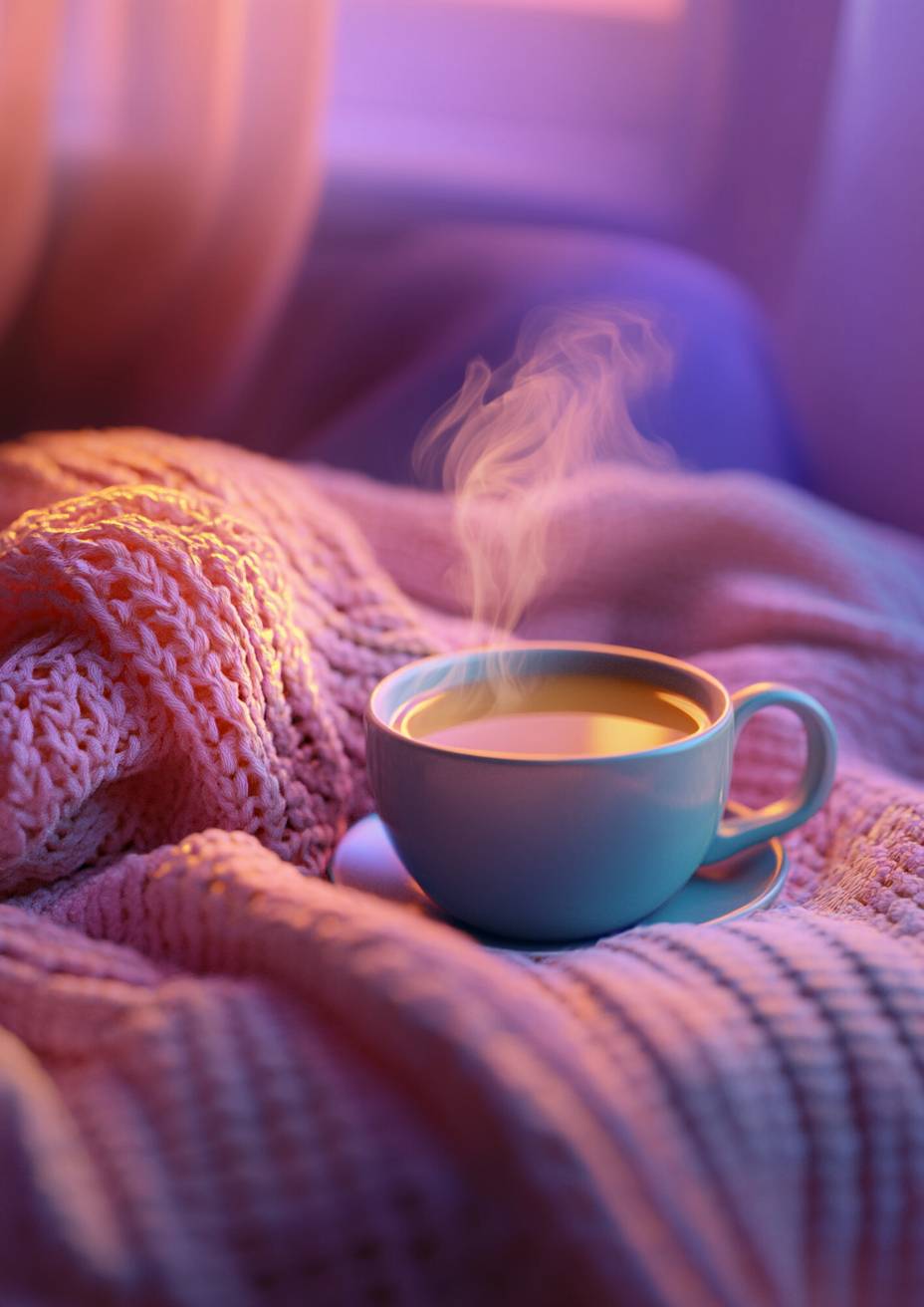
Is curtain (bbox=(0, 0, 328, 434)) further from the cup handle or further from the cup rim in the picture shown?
the cup handle

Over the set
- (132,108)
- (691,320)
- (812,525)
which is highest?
(132,108)

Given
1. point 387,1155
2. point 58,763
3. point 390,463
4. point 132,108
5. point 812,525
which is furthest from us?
point 390,463

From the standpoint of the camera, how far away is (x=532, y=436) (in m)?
1.08

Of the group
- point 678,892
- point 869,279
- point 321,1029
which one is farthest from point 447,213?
point 321,1029

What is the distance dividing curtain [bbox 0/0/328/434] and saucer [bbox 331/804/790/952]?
82 centimetres

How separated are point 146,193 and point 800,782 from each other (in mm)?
984

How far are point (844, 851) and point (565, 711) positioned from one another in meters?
0.19

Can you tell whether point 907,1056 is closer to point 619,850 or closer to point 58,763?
point 619,850

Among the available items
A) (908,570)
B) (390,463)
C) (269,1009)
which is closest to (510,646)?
(269,1009)

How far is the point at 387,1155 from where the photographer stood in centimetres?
40

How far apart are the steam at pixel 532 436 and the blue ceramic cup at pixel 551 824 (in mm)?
337

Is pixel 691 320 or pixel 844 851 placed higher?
pixel 691 320

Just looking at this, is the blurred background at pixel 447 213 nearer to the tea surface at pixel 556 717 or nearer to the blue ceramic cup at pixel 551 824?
the tea surface at pixel 556 717

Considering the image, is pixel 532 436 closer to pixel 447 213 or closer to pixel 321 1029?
pixel 447 213
